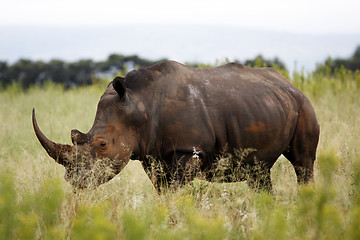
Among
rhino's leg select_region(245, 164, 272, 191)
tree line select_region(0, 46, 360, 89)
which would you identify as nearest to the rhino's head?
rhino's leg select_region(245, 164, 272, 191)

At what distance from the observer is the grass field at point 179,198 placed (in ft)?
8.57

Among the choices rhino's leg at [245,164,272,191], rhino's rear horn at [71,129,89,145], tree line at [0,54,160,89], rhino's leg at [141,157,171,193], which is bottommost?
tree line at [0,54,160,89]

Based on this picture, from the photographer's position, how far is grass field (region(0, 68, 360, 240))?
8.57 ft

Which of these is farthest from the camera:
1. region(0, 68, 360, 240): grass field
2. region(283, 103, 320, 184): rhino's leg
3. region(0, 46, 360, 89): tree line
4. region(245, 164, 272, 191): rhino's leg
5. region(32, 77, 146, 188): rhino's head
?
region(0, 46, 360, 89): tree line

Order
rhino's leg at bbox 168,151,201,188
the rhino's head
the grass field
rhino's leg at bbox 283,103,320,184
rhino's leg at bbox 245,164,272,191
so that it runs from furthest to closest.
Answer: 1. rhino's leg at bbox 283,103,320,184
2. rhino's leg at bbox 245,164,272,191
3. rhino's leg at bbox 168,151,201,188
4. the rhino's head
5. the grass field

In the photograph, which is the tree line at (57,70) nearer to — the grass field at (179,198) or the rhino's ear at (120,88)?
the grass field at (179,198)

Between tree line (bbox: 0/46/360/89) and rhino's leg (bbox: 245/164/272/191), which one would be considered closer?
rhino's leg (bbox: 245/164/272/191)

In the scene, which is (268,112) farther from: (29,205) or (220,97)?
(29,205)

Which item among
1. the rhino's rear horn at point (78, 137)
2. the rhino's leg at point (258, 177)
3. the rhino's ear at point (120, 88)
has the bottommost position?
the rhino's leg at point (258, 177)

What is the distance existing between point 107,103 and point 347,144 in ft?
10.8

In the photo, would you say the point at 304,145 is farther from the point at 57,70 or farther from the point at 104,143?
the point at 57,70

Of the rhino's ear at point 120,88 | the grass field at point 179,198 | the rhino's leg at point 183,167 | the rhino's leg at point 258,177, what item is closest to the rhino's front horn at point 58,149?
the grass field at point 179,198

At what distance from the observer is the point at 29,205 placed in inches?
126

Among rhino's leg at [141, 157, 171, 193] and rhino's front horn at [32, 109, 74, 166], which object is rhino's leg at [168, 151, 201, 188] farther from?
rhino's front horn at [32, 109, 74, 166]
